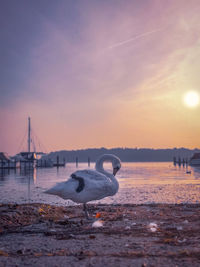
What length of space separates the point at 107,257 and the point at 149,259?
0.75 m

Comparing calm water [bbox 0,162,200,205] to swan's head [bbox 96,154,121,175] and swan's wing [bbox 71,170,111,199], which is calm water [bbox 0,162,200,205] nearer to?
swan's head [bbox 96,154,121,175]

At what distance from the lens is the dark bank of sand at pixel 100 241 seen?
498cm

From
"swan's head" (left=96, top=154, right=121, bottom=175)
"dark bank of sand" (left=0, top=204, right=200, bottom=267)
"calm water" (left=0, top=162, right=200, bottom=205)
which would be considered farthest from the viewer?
"calm water" (left=0, top=162, right=200, bottom=205)

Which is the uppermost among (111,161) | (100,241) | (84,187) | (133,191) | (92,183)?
(111,161)

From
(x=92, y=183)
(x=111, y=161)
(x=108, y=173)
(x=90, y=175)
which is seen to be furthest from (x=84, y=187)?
(x=111, y=161)

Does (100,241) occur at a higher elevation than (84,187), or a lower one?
lower

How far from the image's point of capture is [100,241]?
6234 mm

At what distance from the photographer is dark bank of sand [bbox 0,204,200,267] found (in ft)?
16.4

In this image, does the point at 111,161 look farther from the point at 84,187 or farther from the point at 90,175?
the point at 84,187

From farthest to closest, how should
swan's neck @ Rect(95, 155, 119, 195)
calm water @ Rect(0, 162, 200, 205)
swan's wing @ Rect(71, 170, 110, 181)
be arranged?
calm water @ Rect(0, 162, 200, 205)
swan's neck @ Rect(95, 155, 119, 195)
swan's wing @ Rect(71, 170, 110, 181)

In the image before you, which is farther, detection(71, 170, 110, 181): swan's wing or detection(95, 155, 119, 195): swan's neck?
detection(95, 155, 119, 195): swan's neck

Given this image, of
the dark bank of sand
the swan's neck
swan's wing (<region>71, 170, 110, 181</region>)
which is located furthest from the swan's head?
the dark bank of sand

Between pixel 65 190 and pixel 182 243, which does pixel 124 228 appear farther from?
pixel 65 190

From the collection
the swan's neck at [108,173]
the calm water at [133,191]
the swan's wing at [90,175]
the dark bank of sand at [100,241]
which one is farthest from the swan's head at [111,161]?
the calm water at [133,191]
